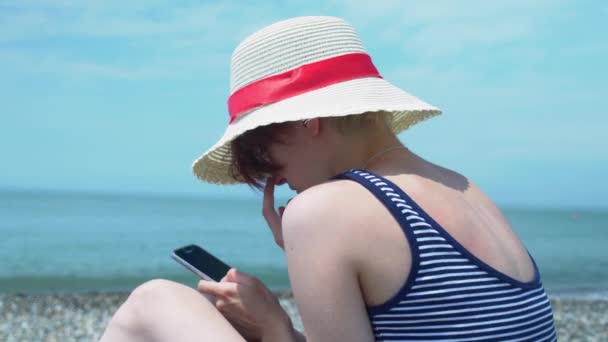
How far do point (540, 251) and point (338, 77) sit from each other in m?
31.0

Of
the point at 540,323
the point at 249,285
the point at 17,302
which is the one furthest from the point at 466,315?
the point at 17,302

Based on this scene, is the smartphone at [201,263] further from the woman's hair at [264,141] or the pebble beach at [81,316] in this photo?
the pebble beach at [81,316]

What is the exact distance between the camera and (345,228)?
5.82ft

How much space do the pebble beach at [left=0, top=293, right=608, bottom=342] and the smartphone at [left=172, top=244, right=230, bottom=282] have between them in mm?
5932

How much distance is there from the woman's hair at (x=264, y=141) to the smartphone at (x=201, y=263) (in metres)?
0.38

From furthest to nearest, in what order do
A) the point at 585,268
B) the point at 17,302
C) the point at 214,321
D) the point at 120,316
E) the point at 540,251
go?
1. the point at 540,251
2. the point at 585,268
3. the point at 17,302
4. the point at 120,316
5. the point at 214,321

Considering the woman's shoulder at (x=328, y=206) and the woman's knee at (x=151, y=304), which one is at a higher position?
the woman's shoulder at (x=328, y=206)

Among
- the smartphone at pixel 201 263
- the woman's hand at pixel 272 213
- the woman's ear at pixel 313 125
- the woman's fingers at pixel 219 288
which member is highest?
the woman's ear at pixel 313 125

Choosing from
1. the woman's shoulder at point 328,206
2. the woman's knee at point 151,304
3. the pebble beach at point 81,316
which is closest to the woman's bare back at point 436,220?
the woman's shoulder at point 328,206

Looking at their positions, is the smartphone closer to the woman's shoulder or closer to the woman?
the woman

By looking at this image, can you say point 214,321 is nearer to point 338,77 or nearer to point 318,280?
point 318,280

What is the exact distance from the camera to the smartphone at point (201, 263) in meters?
2.65

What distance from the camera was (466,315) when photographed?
6.02 ft

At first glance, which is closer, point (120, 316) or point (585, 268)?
point (120, 316)
